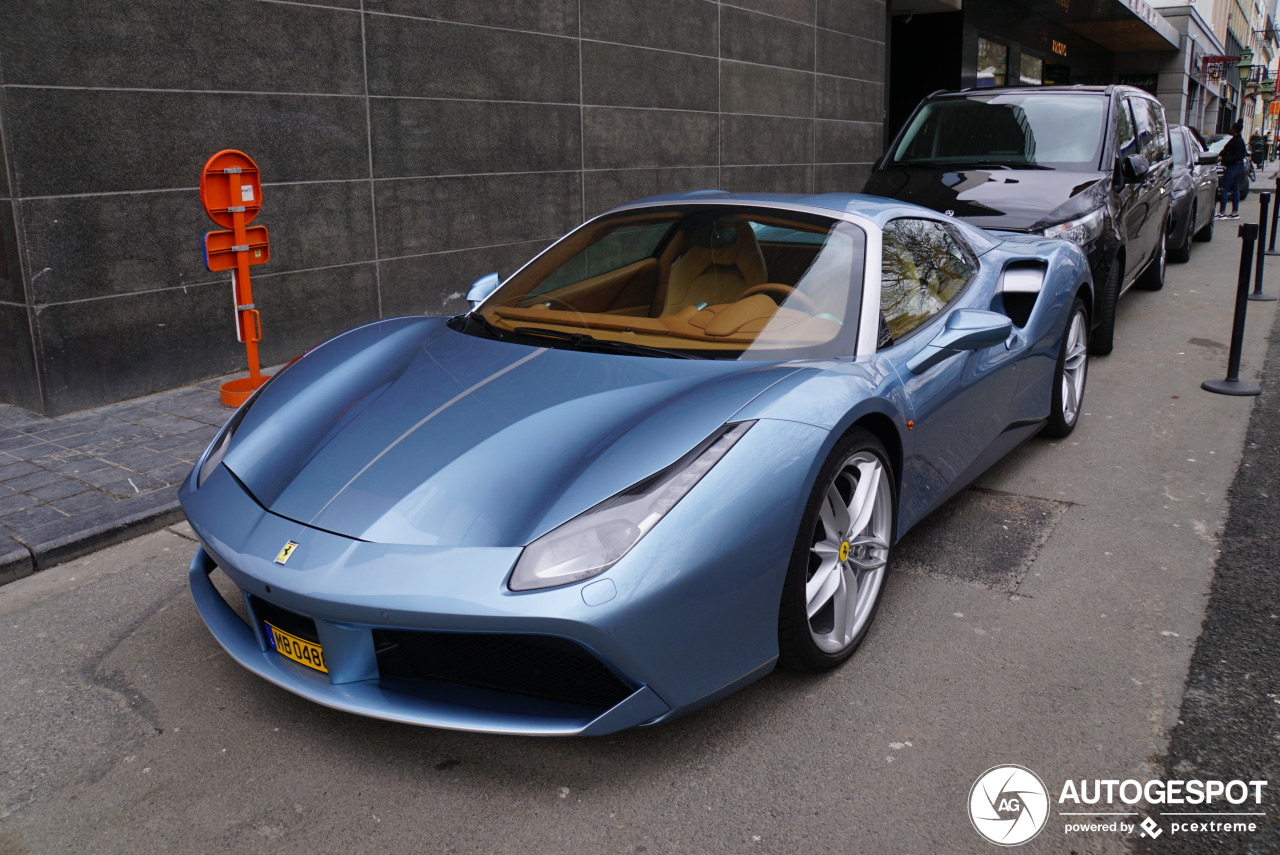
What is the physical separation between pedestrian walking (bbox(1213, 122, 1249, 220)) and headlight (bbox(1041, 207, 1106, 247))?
12.2 meters

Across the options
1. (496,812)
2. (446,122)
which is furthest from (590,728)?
(446,122)

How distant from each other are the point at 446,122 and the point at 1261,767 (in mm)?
7266

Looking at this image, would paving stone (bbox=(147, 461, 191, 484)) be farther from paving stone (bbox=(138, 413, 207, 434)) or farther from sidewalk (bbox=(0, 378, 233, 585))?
paving stone (bbox=(138, 413, 207, 434))

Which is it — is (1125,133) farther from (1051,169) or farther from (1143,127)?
(1051,169)

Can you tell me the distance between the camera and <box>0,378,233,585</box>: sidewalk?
13.4 ft

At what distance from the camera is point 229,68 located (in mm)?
6648

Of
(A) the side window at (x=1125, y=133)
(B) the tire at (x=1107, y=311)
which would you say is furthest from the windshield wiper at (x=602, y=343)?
(A) the side window at (x=1125, y=133)

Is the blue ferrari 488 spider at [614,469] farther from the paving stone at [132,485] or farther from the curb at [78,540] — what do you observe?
the paving stone at [132,485]

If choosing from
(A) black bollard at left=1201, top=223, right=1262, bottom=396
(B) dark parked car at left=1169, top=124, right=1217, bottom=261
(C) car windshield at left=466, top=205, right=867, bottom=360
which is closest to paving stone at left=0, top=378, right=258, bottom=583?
(C) car windshield at left=466, top=205, right=867, bottom=360

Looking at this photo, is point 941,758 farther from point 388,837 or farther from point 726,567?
point 388,837

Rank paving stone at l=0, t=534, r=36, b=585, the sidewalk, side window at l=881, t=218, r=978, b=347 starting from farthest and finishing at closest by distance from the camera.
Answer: the sidewalk → paving stone at l=0, t=534, r=36, b=585 → side window at l=881, t=218, r=978, b=347

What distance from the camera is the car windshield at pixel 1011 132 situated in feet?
25.2

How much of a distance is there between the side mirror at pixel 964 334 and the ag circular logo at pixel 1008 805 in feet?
4.64

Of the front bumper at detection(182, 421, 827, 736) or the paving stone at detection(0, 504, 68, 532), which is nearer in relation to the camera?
the front bumper at detection(182, 421, 827, 736)
